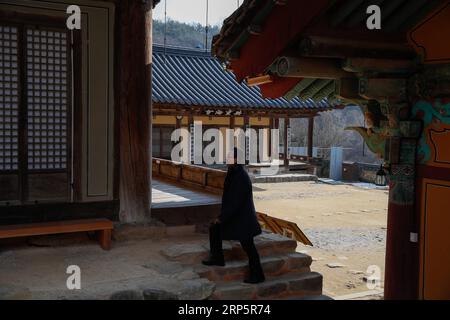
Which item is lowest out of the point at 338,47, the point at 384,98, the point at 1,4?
the point at 384,98

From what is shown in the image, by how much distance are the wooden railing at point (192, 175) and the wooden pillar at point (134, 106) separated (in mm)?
1837

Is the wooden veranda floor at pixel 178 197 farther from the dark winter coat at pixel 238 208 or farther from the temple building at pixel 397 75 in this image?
the temple building at pixel 397 75

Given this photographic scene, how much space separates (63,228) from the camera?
22.4 feet

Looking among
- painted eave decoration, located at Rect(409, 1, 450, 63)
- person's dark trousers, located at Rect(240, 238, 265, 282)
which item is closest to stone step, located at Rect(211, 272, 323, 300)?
person's dark trousers, located at Rect(240, 238, 265, 282)

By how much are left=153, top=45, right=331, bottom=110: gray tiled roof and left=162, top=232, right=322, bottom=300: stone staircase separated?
1347 centimetres

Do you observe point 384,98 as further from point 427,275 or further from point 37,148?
point 37,148

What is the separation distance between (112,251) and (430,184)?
4378mm

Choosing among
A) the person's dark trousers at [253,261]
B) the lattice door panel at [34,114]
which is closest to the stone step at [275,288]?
the person's dark trousers at [253,261]

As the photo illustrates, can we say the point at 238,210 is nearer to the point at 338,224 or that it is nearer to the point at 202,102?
the point at 338,224

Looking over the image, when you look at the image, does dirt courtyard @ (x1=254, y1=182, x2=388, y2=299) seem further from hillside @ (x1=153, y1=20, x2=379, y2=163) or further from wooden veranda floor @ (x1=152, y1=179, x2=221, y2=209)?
hillside @ (x1=153, y1=20, x2=379, y2=163)

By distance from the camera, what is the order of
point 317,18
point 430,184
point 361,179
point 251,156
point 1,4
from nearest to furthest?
point 317,18
point 430,184
point 1,4
point 251,156
point 361,179

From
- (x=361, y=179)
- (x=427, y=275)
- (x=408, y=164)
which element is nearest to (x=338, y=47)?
(x=408, y=164)

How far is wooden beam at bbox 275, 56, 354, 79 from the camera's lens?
Answer: 17.0 ft

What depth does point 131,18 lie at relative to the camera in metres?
7.68
